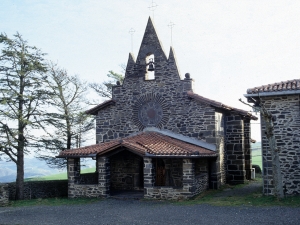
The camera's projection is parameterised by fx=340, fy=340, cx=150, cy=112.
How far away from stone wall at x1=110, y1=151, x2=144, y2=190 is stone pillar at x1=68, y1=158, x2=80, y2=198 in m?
2.74

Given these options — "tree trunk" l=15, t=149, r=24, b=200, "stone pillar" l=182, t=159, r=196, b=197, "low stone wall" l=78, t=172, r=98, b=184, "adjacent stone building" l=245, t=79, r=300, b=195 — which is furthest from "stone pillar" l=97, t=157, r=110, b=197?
"adjacent stone building" l=245, t=79, r=300, b=195

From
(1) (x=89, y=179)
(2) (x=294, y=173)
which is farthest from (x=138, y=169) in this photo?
(2) (x=294, y=173)

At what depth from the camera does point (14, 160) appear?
18.8 metres

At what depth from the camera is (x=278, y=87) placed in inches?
541

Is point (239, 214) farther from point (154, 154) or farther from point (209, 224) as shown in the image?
point (154, 154)

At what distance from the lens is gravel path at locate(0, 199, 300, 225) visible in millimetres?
10094

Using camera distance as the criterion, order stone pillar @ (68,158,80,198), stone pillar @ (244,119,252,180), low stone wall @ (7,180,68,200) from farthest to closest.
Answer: stone pillar @ (244,119,252,180), low stone wall @ (7,180,68,200), stone pillar @ (68,158,80,198)

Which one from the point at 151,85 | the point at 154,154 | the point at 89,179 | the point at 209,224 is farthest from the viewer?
the point at 89,179

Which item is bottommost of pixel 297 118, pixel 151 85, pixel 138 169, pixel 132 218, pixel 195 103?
pixel 132 218

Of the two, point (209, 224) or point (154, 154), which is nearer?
point (209, 224)

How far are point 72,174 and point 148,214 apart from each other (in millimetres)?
6275

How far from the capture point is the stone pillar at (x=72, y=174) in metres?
16.5

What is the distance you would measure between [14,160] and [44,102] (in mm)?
3646

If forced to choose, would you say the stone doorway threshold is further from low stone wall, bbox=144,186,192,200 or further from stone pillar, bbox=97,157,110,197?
low stone wall, bbox=144,186,192,200
